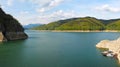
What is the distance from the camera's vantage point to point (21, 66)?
59.0 m

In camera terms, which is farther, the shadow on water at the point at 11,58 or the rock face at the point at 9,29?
the rock face at the point at 9,29

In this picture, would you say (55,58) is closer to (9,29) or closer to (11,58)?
(11,58)

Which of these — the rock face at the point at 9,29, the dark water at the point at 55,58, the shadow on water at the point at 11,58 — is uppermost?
the rock face at the point at 9,29

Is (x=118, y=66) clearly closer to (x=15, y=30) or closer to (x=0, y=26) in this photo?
(x=0, y=26)

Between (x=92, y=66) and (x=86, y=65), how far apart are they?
74.8 inches

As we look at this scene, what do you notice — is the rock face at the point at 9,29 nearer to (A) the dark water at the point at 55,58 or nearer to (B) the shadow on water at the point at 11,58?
(B) the shadow on water at the point at 11,58

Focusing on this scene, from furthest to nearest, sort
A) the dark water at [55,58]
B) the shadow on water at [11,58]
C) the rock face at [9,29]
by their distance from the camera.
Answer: the rock face at [9,29] → the shadow on water at [11,58] → the dark water at [55,58]

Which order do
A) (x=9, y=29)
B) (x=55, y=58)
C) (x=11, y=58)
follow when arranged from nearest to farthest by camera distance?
(x=55, y=58), (x=11, y=58), (x=9, y=29)

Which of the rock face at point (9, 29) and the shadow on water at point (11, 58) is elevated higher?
the rock face at point (9, 29)

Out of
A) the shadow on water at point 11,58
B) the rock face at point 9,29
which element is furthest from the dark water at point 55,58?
the rock face at point 9,29

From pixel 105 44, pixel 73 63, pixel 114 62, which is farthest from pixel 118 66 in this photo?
pixel 105 44

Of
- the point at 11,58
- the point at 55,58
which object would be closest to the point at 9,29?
the point at 11,58

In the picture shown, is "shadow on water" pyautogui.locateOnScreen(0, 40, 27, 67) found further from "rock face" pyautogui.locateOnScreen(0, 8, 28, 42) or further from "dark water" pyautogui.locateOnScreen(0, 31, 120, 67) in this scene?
"rock face" pyautogui.locateOnScreen(0, 8, 28, 42)

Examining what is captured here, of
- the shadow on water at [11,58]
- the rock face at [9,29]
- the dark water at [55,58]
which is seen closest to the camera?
the dark water at [55,58]
